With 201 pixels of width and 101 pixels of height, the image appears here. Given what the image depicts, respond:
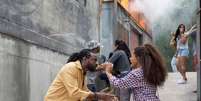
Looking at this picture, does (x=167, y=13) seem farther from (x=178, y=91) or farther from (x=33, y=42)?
(x=33, y=42)

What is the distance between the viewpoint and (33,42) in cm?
967

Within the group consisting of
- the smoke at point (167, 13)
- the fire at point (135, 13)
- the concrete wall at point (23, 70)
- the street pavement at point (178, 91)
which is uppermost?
the smoke at point (167, 13)

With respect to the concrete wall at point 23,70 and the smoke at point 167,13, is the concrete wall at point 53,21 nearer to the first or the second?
the concrete wall at point 23,70

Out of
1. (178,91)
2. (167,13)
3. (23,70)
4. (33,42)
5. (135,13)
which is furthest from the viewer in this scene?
(167,13)

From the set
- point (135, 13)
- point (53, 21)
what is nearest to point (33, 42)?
point (53, 21)

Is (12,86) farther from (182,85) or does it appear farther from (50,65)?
(182,85)

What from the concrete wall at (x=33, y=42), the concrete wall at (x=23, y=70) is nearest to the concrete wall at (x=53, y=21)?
the concrete wall at (x=33, y=42)

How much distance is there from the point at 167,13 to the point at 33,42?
21.8 m

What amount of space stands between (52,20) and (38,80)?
169cm

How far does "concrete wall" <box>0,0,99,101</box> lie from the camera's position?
857cm

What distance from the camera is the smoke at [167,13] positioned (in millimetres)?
26609

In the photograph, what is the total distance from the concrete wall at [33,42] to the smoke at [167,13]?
13438mm

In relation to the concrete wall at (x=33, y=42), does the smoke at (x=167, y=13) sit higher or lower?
higher

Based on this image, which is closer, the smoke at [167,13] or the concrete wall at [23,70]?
the concrete wall at [23,70]
